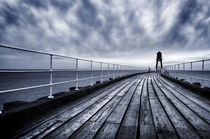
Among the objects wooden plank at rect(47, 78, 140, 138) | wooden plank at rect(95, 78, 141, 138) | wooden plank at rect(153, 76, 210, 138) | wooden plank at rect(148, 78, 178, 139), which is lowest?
wooden plank at rect(47, 78, 140, 138)

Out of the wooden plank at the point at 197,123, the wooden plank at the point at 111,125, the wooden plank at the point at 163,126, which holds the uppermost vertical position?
the wooden plank at the point at 197,123

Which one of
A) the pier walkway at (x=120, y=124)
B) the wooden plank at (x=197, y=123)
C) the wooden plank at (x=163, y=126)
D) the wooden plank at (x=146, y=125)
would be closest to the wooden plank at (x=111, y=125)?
the pier walkway at (x=120, y=124)

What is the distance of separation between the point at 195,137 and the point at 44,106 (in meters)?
2.27

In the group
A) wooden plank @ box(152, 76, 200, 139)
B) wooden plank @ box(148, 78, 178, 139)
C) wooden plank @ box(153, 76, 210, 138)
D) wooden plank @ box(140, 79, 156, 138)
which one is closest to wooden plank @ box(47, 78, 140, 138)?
wooden plank @ box(140, 79, 156, 138)

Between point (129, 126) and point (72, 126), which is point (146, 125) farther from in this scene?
point (72, 126)

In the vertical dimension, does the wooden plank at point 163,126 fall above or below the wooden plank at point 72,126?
above

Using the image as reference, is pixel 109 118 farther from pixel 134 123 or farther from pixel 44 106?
pixel 44 106

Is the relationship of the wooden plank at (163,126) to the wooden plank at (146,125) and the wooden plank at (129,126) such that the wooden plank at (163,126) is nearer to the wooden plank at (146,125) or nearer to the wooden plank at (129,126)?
the wooden plank at (146,125)

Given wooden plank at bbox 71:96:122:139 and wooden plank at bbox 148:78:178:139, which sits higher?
wooden plank at bbox 148:78:178:139

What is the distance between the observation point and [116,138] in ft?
4.43

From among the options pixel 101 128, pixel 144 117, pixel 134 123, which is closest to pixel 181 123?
pixel 144 117

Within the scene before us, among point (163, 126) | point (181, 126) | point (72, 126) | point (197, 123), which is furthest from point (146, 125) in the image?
point (72, 126)

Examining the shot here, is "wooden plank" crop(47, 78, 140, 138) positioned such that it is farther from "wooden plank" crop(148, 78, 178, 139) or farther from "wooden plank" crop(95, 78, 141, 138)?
"wooden plank" crop(148, 78, 178, 139)

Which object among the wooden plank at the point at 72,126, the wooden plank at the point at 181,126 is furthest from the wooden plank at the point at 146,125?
the wooden plank at the point at 72,126
